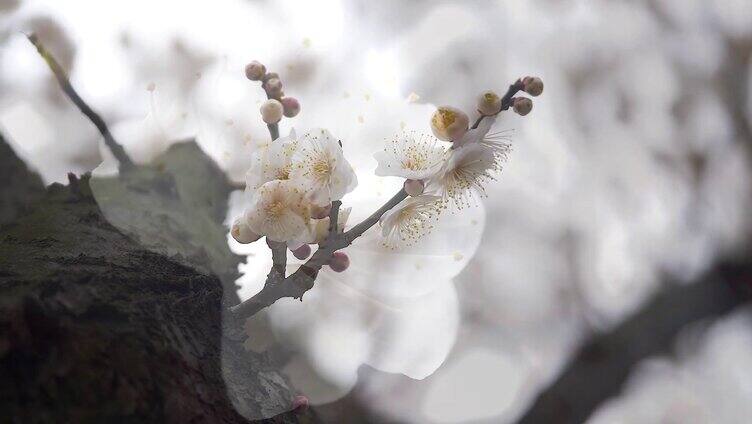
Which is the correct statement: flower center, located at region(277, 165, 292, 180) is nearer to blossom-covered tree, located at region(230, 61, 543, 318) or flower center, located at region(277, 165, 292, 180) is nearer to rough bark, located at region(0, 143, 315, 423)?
blossom-covered tree, located at region(230, 61, 543, 318)

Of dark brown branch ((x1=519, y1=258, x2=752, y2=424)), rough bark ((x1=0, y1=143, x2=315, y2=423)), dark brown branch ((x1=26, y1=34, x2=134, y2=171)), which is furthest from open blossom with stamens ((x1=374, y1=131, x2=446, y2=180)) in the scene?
dark brown branch ((x1=26, y1=34, x2=134, y2=171))

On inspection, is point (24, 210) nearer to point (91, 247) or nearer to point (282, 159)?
point (91, 247)

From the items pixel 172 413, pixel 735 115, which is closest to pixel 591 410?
pixel 172 413

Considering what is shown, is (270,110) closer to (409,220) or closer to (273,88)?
(273,88)

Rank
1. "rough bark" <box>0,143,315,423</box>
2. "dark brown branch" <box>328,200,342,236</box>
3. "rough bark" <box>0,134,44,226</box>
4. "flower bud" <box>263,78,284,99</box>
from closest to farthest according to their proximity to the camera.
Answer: "rough bark" <box>0,143,315,423</box> < "dark brown branch" <box>328,200,342,236</box> < "flower bud" <box>263,78,284,99</box> < "rough bark" <box>0,134,44,226</box>

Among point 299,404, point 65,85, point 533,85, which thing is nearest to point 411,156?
point 533,85
